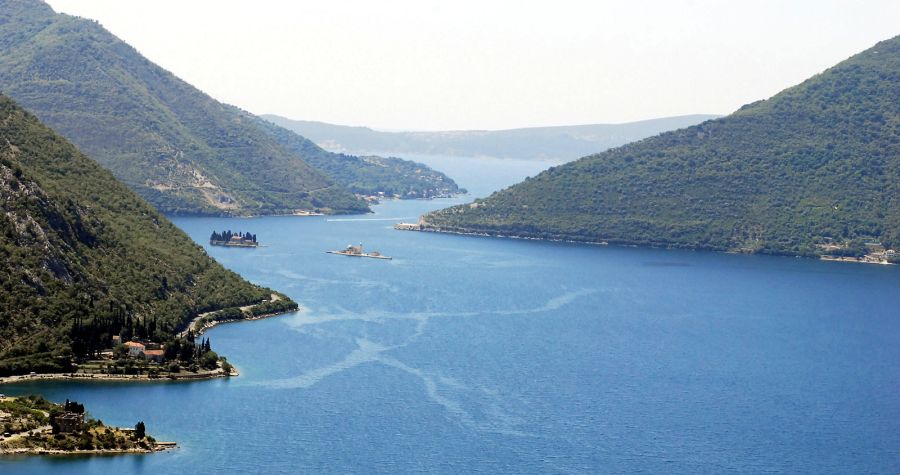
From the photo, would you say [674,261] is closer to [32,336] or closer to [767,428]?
[767,428]

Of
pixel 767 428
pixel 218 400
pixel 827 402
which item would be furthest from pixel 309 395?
pixel 827 402

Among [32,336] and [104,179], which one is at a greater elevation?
[104,179]

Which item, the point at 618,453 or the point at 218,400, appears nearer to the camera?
the point at 618,453

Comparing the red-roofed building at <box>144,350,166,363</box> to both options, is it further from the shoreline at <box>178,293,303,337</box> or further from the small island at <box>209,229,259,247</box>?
the small island at <box>209,229,259,247</box>

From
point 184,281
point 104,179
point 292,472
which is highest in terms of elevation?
point 104,179

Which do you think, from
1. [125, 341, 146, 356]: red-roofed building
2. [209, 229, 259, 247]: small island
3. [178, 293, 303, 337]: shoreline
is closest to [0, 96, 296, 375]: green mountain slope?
[178, 293, 303, 337]: shoreline
